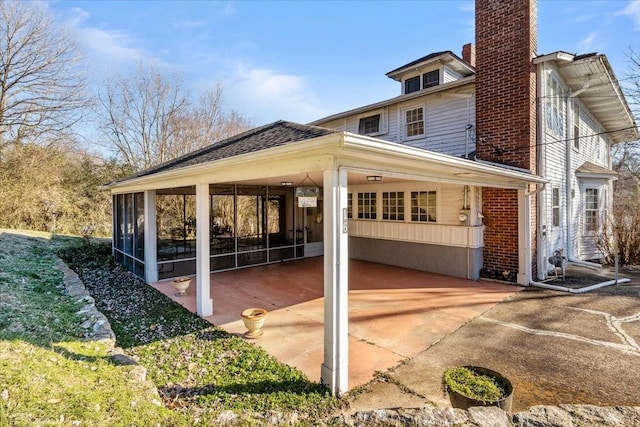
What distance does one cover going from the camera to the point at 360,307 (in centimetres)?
635

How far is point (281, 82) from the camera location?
17.7 m

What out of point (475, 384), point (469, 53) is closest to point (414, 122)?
point (469, 53)

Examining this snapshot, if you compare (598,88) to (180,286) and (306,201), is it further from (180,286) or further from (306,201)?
(180,286)

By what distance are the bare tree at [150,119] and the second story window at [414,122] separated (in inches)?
619

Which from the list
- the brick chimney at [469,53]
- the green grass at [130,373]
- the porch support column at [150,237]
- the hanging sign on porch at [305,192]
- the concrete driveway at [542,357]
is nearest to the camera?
the green grass at [130,373]

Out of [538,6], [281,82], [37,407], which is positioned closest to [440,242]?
[538,6]

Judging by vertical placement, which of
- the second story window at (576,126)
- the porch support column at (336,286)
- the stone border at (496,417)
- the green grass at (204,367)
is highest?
the second story window at (576,126)

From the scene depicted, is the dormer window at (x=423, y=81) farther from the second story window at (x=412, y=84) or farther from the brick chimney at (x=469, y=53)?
the brick chimney at (x=469, y=53)

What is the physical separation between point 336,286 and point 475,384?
1735mm

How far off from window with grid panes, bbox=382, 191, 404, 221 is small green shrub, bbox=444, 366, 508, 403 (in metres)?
6.55

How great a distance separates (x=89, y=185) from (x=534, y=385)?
68.6ft

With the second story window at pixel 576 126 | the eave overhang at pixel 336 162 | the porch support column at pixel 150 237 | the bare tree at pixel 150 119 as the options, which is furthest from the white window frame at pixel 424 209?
the bare tree at pixel 150 119

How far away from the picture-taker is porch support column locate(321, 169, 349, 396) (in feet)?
11.5

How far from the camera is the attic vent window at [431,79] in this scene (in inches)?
469
